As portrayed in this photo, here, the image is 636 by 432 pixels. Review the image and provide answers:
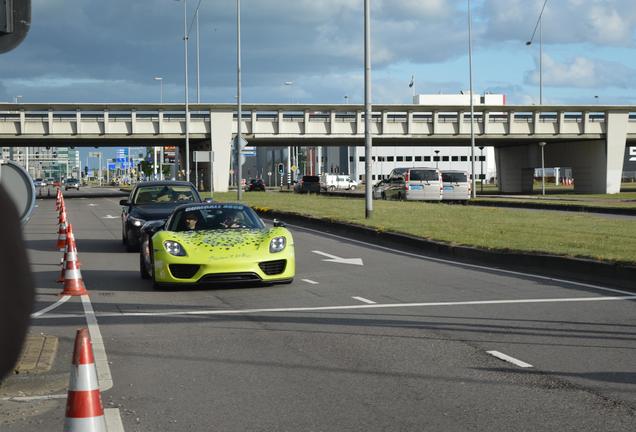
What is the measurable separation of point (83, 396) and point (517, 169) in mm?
75800

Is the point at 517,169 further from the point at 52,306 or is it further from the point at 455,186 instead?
the point at 52,306

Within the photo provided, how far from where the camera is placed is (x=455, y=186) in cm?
4844

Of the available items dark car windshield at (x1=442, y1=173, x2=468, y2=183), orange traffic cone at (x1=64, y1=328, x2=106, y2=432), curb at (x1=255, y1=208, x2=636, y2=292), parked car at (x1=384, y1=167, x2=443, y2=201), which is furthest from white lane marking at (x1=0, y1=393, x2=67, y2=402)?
dark car windshield at (x1=442, y1=173, x2=468, y2=183)

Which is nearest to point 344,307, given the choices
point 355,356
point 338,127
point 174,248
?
point 174,248

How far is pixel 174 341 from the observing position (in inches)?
353

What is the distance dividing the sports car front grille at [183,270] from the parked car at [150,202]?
Result: 699cm

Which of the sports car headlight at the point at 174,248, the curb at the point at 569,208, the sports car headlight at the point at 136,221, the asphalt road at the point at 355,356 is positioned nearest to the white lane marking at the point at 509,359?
the asphalt road at the point at 355,356

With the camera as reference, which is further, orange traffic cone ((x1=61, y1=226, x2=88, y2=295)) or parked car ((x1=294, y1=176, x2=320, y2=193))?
parked car ((x1=294, y1=176, x2=320, y2=193))

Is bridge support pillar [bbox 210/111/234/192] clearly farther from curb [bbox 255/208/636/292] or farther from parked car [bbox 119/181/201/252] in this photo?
parked car [bbox 119/181/201/252]

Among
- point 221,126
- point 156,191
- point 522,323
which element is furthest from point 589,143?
point 522,323

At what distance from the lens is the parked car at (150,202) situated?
20.2 meters

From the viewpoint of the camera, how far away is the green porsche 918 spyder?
13.0 m

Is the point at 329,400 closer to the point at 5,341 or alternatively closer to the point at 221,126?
the point at 5,341

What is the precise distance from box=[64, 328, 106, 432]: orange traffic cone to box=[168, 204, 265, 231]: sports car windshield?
32.4 feet
